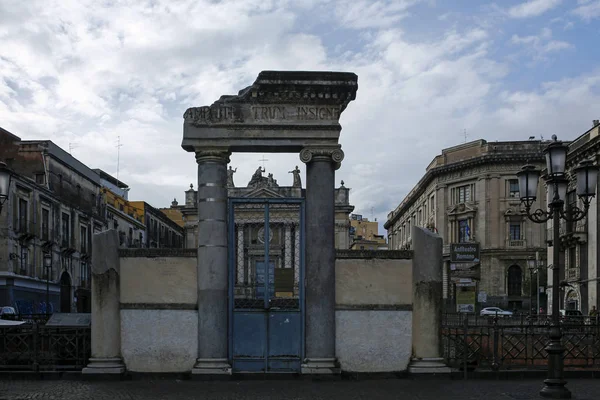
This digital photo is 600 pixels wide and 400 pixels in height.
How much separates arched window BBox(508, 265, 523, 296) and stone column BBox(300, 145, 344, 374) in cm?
5255

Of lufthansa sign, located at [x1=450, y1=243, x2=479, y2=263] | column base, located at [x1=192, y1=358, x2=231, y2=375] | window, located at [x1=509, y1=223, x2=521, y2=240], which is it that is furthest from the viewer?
window, located at [x1=509, y1=223, x2=521, y2=240]

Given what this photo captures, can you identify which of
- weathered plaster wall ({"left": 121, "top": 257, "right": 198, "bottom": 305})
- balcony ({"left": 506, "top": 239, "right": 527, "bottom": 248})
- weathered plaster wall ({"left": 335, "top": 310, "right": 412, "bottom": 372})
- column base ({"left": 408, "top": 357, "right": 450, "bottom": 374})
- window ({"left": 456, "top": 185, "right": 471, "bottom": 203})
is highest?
window ({"left": 456, "top": 185, "right": 471, "bottom": 203})

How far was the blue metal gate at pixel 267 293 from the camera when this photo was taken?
13.5 meters

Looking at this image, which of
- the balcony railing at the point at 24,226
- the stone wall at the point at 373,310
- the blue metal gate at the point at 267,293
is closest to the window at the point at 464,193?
the balcony railing at the point at 24,226

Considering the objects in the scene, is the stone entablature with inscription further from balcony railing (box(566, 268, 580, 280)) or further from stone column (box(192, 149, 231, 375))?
balcony railing (box(566, 268, 580, 280))

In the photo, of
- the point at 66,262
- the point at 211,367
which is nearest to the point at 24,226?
the point at 66,262

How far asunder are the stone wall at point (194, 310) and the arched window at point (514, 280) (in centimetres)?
5194

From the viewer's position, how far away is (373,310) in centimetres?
1366

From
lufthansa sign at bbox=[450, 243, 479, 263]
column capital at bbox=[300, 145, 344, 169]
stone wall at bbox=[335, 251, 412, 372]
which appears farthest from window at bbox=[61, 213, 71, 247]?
stone wall at bbox=[335, 251, 412, 372]

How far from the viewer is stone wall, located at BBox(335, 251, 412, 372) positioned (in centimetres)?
1358

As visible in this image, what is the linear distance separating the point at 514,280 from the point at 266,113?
53609 mm

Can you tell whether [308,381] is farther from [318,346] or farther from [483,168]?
[483,168]

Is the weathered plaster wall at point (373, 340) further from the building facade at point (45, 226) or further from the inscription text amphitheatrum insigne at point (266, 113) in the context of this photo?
the building facade at point (45, 226)

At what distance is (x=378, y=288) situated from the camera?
539 inches
